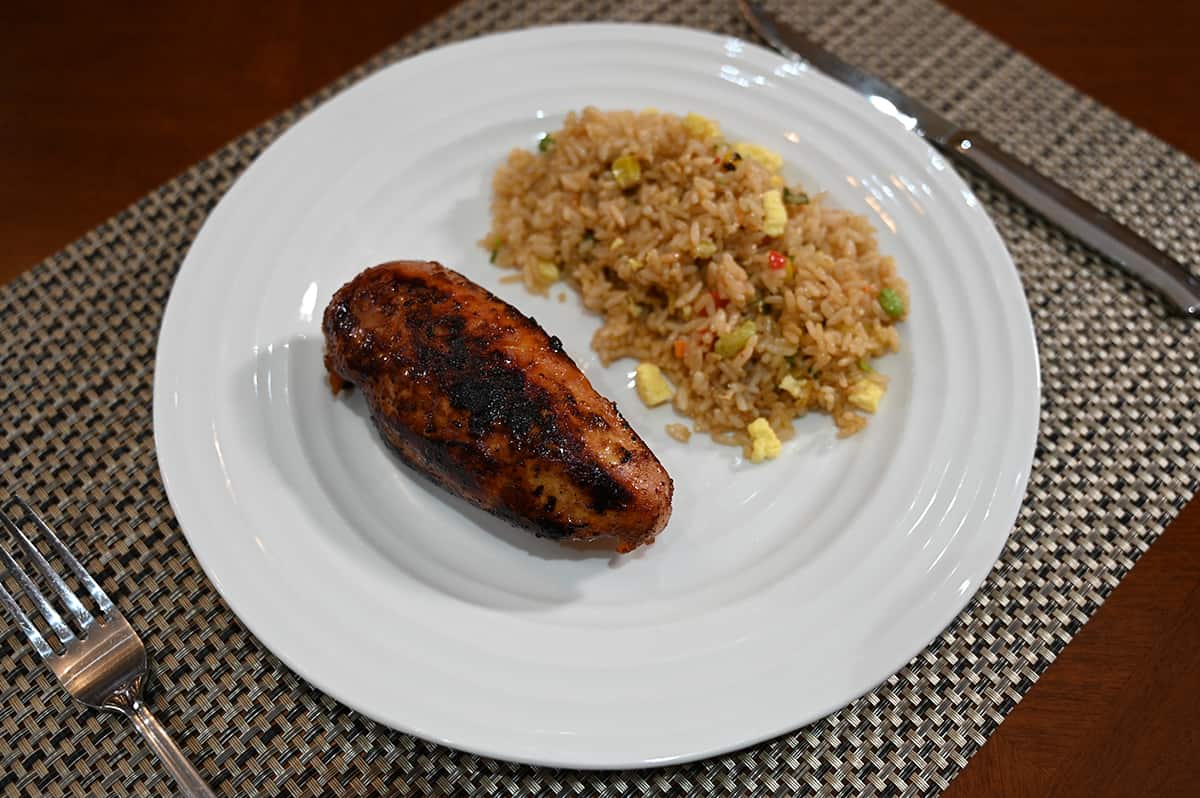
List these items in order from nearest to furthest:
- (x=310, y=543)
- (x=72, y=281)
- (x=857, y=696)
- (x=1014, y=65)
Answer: (x=857, y=696), (x=310, y=543), (x=72, y=281), (x=1014, y=65)

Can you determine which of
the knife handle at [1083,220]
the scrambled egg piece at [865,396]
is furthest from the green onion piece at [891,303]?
the knife handle at [1083,220]

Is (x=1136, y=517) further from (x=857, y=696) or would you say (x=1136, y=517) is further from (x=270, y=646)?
(x=270, y=646)

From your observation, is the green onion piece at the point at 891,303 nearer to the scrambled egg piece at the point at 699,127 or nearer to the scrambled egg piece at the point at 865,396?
the scrambled egg piece at the point at 865,396

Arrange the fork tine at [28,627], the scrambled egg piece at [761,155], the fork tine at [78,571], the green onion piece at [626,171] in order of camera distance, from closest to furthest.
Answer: the fork tine at [28,627]
the fork tine at [78,571]
the green onion piece at [626,171]
the scrambled egg piece at [761,155]

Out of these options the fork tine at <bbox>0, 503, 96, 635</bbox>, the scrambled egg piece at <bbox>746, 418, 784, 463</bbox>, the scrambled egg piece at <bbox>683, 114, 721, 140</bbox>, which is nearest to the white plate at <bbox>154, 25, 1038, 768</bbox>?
the scrambled egg piece at <bbox>746, 418, 784, 463</bbox>

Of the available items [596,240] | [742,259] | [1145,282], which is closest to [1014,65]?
[1145,282]

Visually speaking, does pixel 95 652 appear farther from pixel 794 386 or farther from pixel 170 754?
pixel 794 386
